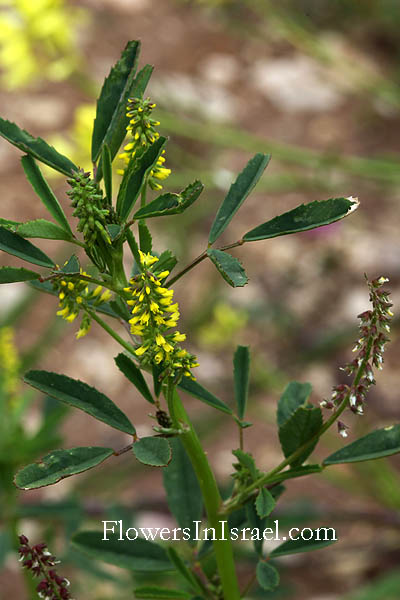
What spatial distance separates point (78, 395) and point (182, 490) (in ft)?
0.74

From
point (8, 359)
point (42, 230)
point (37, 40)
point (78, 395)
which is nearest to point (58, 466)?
point (78, 395)

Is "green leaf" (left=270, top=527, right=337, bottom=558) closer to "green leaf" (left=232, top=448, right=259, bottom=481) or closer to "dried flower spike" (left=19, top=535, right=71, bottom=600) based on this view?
"green leaf" (left=232, top=448, right=259, bottom=481)

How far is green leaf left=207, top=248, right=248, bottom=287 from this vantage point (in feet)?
1.45

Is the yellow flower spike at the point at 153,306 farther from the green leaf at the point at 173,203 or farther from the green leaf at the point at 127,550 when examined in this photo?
the green leaf at the point at 127,550

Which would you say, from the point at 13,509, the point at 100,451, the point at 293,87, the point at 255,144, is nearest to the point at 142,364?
the point at 100,451

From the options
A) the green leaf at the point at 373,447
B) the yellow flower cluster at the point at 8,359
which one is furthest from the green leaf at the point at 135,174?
the yellow flower cluster at the point at 8,359

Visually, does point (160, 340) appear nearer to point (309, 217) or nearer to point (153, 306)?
point (153, 306)

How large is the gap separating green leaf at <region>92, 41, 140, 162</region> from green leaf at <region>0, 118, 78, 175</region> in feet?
0.09

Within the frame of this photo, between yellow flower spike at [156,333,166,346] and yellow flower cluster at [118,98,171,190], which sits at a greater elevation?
yellow flower cluster at [118,98,171,190]

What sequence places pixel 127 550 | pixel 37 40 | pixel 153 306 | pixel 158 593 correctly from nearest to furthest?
1. pixel 153 306
2. pixel 158 593
3. pixel 127 550
4. pixel 37 40

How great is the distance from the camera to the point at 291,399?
2.04 ft

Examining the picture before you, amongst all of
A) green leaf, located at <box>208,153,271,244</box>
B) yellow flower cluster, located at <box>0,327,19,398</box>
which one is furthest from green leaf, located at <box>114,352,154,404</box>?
yellow flower cluster, located at <box>0,327,19,398</box>

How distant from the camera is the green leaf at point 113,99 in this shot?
1.63 ft

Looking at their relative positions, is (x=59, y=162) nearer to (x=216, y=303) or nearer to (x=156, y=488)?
(x=156, y=488)
